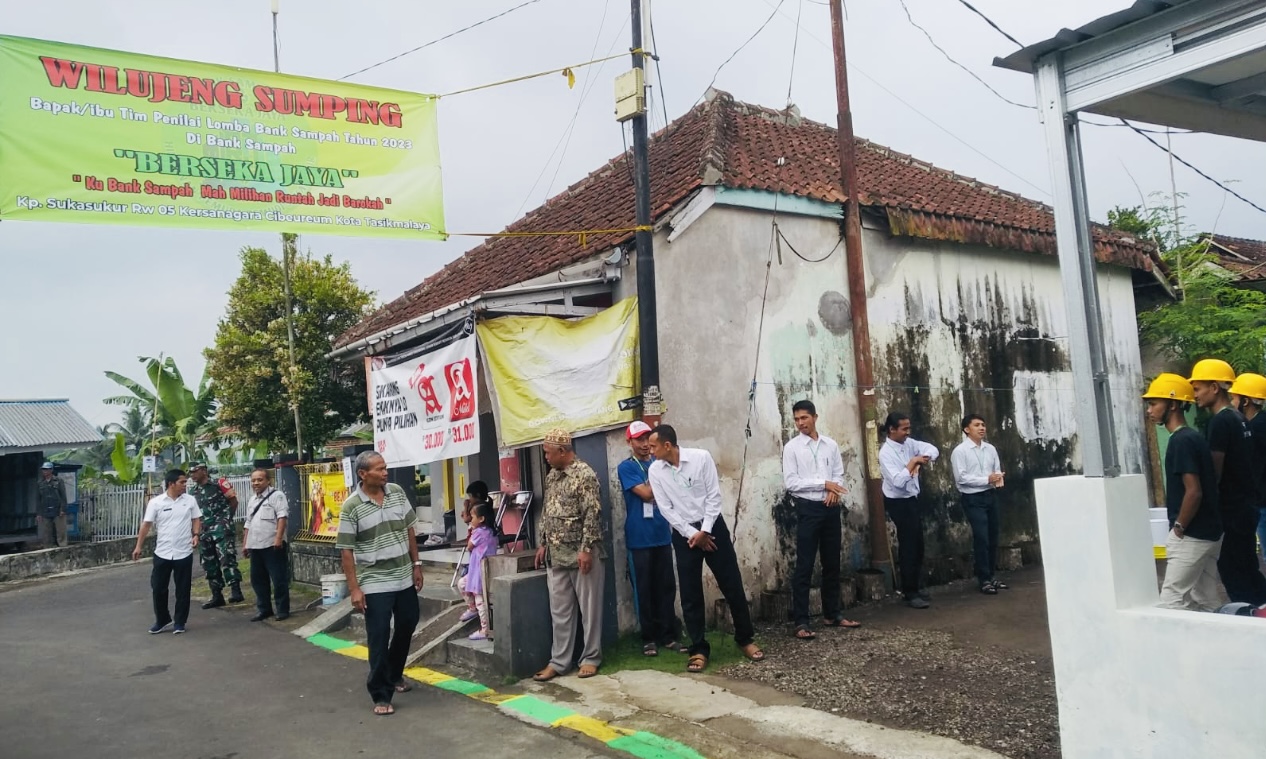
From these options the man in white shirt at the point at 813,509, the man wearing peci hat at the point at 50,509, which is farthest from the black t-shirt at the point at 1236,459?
the man wearing peci hat at the point at 50,509

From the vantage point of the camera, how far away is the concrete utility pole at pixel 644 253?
7605 millimetres

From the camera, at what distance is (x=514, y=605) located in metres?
7.07

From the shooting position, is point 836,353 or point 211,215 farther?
point 836,353

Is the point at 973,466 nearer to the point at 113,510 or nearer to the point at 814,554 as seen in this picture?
the point at 814,554

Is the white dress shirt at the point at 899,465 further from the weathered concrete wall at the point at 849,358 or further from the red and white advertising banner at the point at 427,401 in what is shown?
the red and white advertising banner at the point at 427,401

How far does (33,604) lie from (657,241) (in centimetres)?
1125

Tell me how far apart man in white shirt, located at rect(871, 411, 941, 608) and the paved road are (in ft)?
14.0

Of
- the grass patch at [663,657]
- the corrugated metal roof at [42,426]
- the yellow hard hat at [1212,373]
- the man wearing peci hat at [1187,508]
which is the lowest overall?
the grass patch at [663,657]

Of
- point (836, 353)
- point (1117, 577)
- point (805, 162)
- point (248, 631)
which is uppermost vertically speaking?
point (805, 162)

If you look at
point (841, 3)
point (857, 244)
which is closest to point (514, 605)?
point (857, 244)

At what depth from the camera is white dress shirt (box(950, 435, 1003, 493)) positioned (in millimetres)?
9266

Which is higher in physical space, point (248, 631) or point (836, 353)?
point (836, 353)

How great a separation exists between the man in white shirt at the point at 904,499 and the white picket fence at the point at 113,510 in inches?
659

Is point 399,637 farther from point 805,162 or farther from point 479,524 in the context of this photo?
point 805,162
